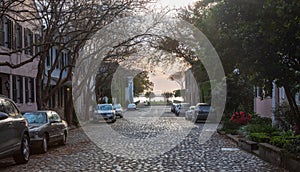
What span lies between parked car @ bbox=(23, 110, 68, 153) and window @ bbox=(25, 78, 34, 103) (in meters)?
11.7

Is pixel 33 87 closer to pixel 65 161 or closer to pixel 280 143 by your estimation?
pixel 65 161

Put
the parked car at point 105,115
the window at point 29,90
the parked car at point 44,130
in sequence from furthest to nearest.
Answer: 1. the parked car at point 105,115
2. the window at point 29,90
3. the parked car at point 44,130

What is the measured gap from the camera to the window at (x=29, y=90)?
99.1 ft

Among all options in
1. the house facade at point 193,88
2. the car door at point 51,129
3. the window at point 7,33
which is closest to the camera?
the car door at point 51,129

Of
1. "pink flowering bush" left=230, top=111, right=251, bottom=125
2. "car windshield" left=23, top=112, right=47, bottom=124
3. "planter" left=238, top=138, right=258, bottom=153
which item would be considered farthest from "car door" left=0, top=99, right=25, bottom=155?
"pink flowering bush" left=230, top=111, right=251, bottom=125

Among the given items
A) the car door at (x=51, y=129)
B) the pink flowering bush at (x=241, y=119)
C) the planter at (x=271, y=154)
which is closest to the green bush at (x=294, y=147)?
the planter at (x=271, y=154)

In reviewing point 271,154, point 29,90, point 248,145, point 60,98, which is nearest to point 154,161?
point 271,154

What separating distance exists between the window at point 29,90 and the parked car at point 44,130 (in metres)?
11.7

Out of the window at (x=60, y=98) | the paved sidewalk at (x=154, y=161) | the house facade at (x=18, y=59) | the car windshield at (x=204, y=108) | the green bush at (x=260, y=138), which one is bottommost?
the paved sidewalk at (x=154, y=161)

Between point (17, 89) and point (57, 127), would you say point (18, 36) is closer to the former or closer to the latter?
point (17, 89)

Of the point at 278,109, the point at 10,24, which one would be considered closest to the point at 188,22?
the point at 10,24

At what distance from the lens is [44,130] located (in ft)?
53.3

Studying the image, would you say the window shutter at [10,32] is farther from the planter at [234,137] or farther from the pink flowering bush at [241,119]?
the planter at [234,137]

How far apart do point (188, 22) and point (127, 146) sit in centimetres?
2148
